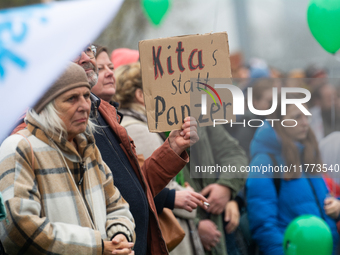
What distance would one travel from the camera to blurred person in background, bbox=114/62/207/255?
256cm

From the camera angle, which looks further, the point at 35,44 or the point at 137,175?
the point at 137,175

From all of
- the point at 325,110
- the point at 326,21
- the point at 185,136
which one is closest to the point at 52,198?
the point at 185,136

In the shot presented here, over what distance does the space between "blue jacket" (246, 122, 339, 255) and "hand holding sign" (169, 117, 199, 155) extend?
101 cm

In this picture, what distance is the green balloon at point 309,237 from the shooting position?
9.30 ft

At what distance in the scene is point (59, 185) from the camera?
5.36 ft

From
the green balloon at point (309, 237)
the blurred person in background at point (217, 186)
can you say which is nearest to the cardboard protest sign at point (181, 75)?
the blurred person in background at point (217, 186)

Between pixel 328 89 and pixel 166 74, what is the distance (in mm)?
2260

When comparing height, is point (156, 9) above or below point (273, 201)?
above

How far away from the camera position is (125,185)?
2.06 meters

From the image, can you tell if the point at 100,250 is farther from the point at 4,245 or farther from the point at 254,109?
the point at 254,109

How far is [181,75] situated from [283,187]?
123 centimetres

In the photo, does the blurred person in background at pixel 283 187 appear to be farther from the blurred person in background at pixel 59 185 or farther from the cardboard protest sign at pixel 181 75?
the blurred person in background at pixel 59 185

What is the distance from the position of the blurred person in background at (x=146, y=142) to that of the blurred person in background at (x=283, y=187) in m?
0.47

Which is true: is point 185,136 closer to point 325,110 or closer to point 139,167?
point 139,167
